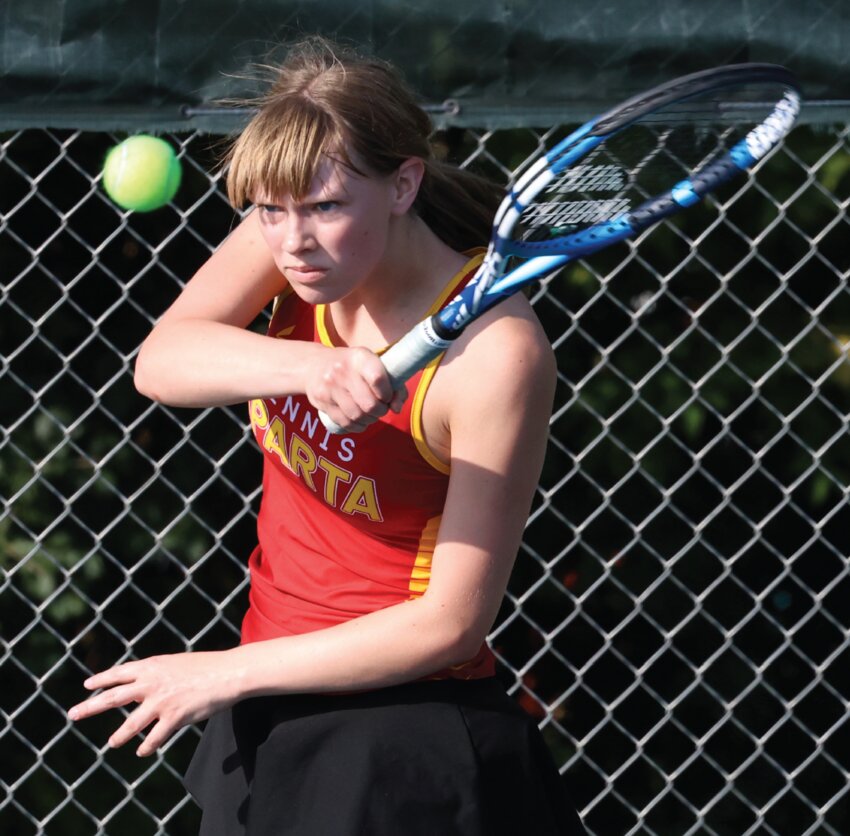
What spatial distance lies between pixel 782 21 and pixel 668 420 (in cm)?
78

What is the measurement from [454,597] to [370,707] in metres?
0.18

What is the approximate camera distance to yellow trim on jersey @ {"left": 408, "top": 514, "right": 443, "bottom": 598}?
5.29ft

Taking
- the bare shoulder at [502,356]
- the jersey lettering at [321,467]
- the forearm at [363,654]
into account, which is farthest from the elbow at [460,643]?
the bare shoulder at [502,356]

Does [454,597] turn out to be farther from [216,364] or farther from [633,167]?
[633,167]

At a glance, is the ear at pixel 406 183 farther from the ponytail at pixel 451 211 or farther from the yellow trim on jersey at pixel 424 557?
the yellow trim on jersey at pixel 424 557

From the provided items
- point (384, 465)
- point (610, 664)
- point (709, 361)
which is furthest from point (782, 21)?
point (610, 664)

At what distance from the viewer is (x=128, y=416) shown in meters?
2.74

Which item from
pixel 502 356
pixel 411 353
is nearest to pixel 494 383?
pixel 502 356

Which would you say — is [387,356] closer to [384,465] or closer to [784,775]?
[384,465]

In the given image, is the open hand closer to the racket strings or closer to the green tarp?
the racket strings

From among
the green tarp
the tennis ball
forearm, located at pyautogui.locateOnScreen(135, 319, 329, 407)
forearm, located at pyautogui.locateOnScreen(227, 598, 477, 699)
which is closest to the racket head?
forearm, located at pyautogui.locateOnScreen(135, 319, 329, 407)

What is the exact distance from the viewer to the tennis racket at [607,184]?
4.59 feet

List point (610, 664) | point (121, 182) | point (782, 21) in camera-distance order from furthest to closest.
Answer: point (610, 664) < point (121, 182) < point (782, 21)

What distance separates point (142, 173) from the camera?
2.50 metres
